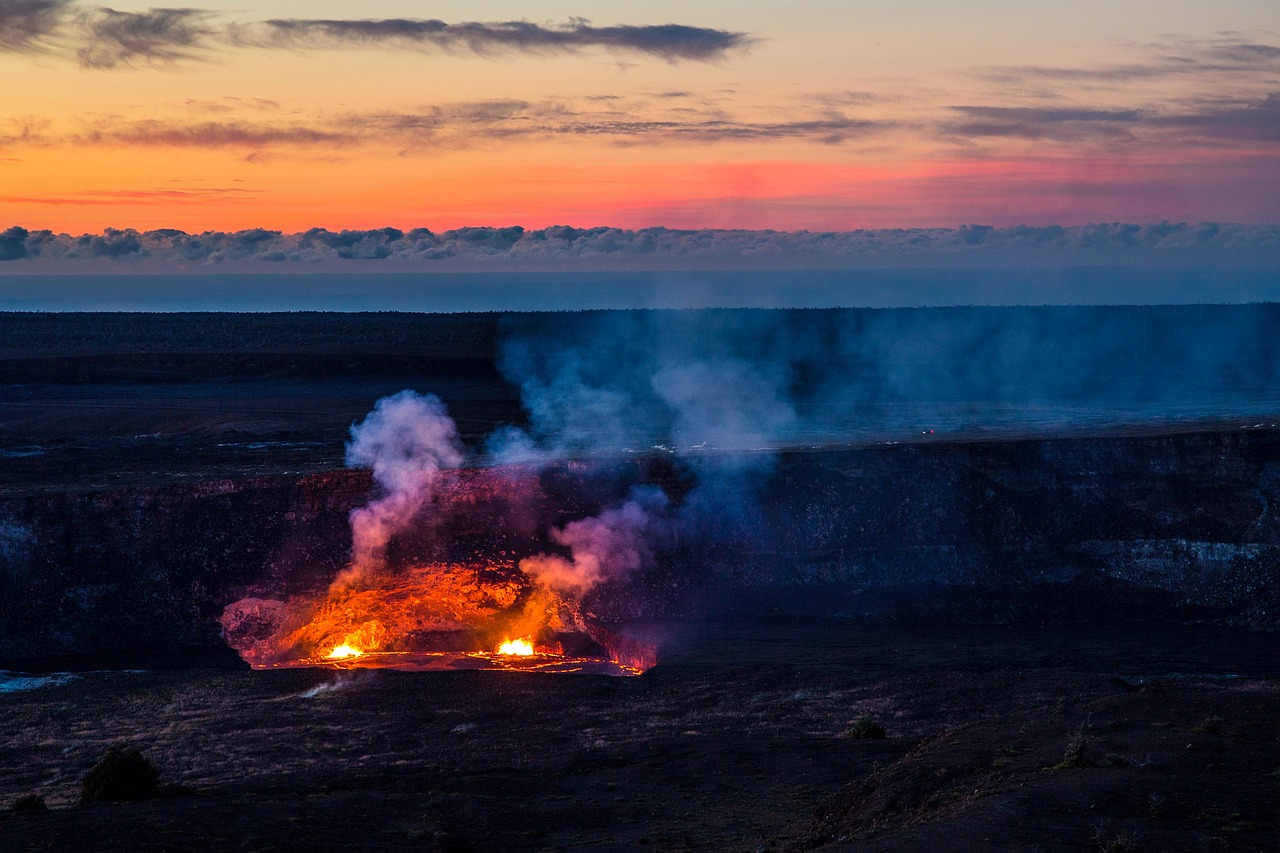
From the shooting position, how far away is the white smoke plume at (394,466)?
1203 inches

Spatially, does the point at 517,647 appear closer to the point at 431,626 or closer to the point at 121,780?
the point at 431,626

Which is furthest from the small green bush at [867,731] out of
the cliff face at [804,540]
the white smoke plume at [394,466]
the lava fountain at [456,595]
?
the white smoke plume at [394,466]

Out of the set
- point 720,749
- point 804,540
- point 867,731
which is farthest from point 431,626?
point 867,731

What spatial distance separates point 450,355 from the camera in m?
86.1

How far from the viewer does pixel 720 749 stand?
20.0 meters

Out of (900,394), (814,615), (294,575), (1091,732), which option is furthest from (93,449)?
(900,394)

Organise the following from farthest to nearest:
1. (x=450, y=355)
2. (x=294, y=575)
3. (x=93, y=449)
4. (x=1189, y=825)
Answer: (x=450, y=355) < (x=93, y=449) < (x=294, y=575) < (x=1189, y=825)

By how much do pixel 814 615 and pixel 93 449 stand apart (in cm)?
2969

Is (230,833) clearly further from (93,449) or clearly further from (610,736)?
(93,449)

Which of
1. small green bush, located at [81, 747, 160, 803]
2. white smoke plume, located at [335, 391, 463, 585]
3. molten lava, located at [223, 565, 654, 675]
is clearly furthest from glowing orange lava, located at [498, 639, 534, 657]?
small green bush, located at [81, 747, 160, 803]

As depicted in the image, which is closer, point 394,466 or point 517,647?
point 517,647

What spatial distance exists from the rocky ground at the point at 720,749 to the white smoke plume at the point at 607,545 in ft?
10.2

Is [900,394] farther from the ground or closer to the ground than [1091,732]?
closer to the ground

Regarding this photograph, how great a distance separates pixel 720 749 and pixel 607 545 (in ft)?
38.6
